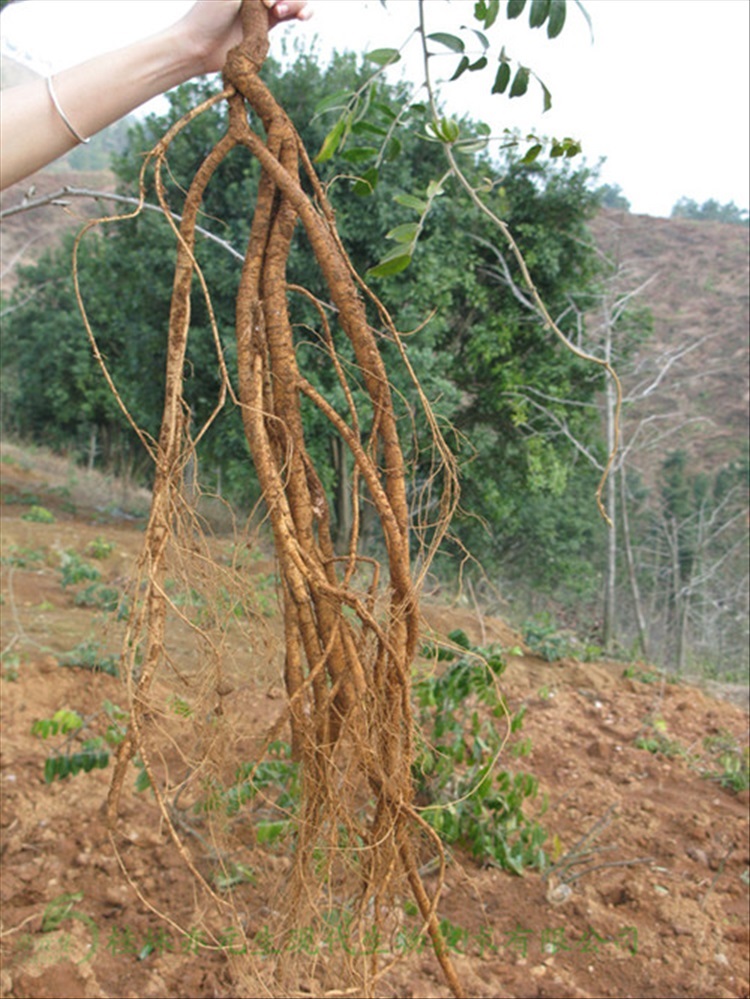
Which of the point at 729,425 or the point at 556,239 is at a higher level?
the point at 729,425

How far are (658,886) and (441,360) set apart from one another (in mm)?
6841

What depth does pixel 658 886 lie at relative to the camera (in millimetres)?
2283

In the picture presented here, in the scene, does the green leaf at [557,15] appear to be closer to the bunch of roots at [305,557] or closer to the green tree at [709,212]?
the bunch of roots at [305,557]

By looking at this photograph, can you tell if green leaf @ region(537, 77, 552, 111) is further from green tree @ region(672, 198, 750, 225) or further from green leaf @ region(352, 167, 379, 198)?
green tree @ region(672, 198, 750, 225)

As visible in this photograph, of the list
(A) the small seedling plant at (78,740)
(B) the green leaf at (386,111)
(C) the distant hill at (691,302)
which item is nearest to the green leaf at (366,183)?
(B) the green leaf at (386,111)

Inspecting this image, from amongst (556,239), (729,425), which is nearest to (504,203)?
(556,239)

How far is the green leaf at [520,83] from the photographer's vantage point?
1.24 metres

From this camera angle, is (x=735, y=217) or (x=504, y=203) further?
(x=735, y=217)

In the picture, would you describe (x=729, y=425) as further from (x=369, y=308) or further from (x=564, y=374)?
(x=369, y=308)

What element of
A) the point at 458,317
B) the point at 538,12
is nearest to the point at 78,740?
the point at 538,12

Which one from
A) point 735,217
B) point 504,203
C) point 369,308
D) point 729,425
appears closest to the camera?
point 369,308

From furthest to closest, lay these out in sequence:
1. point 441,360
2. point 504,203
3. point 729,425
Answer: point 729,425 → point 504,203 → point 441,360

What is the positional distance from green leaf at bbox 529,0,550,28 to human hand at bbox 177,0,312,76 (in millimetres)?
447

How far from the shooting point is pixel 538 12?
44.8 inches
